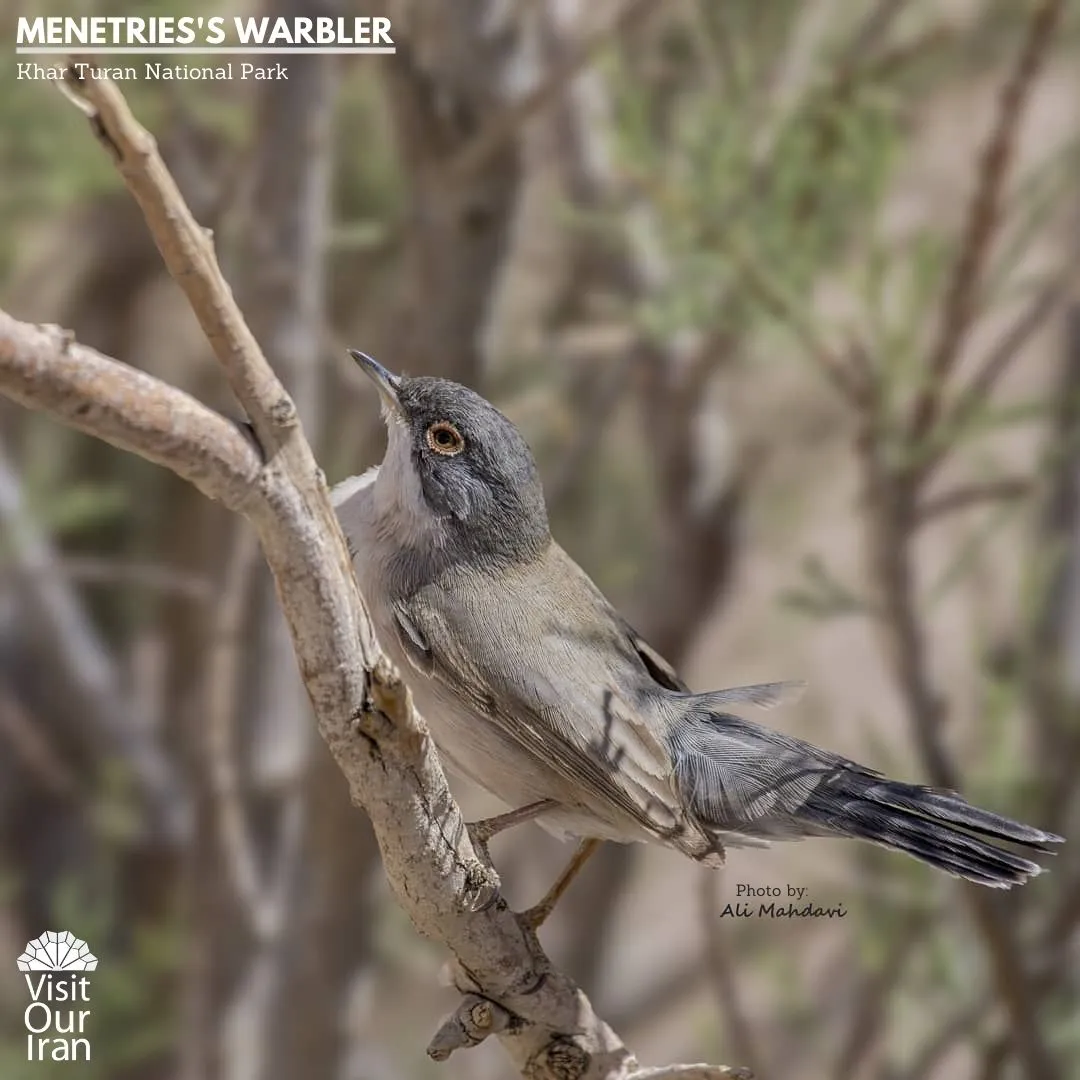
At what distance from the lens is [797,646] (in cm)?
494

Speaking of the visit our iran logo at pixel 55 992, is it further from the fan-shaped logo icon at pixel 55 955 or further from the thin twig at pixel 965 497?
the thin twig at pixel 965 497

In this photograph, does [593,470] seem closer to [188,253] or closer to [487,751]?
[487,751]

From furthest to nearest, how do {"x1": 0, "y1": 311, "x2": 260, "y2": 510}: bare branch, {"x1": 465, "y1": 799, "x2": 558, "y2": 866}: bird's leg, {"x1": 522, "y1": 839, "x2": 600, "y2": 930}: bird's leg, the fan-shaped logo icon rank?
1. the fan-shaped logo icon
2. {"x1": 522, "y1": 839, "x2": 600, "y2": 930}: bird's leg
3. {"x1": 465, "y1": 799, "x2": 558, "y2": 866}: bird's leg
4. {"x1": 0, "y1": 311, "x2": 260, "y2": 510}: bare branch

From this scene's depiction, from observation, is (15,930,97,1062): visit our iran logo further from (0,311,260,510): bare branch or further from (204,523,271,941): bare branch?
(0,311,260,510): bare branch

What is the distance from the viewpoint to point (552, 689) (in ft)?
6.43

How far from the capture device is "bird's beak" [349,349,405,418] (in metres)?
2.02

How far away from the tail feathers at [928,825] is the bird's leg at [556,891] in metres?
0.39

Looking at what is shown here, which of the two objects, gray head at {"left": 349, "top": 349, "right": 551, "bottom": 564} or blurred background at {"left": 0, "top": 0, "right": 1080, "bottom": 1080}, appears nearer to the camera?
gray head at {"left": 349, "top": 349, "right": 551, "bottom": 564}

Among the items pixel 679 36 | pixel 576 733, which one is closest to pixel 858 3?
pixel 679 36

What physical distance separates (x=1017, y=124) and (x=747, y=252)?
579 mm

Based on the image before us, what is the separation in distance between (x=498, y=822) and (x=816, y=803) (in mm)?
453

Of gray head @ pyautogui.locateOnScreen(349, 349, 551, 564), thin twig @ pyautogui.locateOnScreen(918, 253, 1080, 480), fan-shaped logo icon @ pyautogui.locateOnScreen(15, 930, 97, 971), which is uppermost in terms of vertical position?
thin twig @ pyautogui.locateOnScreen(918, 253, 1080, 480)

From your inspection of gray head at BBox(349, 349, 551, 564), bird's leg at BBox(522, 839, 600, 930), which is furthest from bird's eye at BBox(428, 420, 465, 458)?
bird's leg at BBox(522, 839, 600, 930)

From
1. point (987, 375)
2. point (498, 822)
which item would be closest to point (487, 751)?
point (498, 822)
